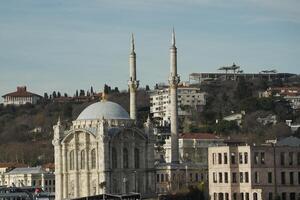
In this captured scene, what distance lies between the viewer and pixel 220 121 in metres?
166

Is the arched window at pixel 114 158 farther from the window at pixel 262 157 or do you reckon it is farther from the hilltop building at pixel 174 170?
the window at pixel 262 157

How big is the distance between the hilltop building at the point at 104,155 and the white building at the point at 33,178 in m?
31.7

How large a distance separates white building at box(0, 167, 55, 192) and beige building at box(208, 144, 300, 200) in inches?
1903

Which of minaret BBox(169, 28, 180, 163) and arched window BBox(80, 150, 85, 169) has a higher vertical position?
minaret BBox(169, 28, 180, 163)

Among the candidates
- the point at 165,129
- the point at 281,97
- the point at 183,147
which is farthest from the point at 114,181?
the point at 281,97

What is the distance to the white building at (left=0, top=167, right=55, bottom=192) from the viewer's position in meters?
138

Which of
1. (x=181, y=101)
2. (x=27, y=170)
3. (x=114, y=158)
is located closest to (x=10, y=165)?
(x=27, y=170)

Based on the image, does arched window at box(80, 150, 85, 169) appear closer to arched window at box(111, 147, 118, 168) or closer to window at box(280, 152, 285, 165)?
arched window at box(111, 147, 118, 168)

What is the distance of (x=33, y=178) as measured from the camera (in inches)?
5527

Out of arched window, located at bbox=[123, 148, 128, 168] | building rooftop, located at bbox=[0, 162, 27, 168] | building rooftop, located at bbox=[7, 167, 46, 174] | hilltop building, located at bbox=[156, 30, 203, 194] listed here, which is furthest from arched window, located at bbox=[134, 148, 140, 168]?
building rooftop, located at bbox=[0, 162, 27, 168]

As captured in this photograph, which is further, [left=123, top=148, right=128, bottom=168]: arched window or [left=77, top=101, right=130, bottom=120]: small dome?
[left=77, top=101, right=130, bottom=120]: small dome

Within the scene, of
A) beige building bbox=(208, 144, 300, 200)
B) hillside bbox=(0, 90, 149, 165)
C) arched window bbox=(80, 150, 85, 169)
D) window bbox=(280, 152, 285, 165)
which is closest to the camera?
beige building bbox=(208, 144, 300, 200)

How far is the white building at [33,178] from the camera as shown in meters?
138

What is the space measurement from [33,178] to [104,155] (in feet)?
132
